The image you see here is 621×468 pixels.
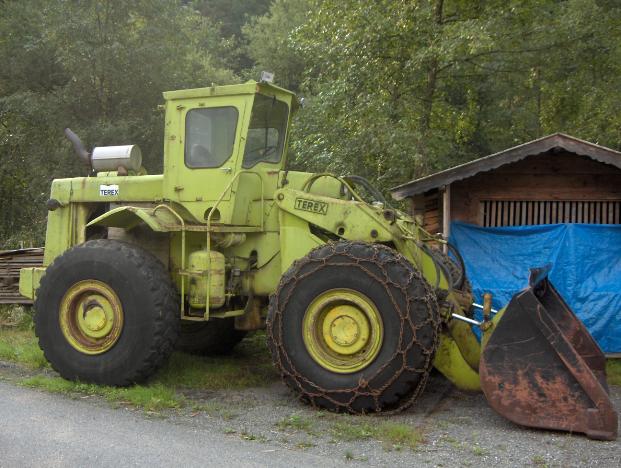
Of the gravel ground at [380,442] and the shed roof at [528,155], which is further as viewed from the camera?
the shed roof at [528,155]

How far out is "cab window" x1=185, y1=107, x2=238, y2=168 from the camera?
286 inches

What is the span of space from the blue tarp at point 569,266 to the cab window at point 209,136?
442cm

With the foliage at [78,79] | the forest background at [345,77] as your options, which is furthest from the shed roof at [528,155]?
the foliage at [78,79]

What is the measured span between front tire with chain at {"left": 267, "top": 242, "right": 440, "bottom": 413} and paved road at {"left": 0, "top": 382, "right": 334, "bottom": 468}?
1.11 meters

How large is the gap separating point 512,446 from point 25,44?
15.8 m

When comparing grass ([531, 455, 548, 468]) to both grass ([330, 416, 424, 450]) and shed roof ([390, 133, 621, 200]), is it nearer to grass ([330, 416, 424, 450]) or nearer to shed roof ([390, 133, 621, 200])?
grass ([330, 416, 424, 450])

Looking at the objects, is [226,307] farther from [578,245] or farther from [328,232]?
[578,245]

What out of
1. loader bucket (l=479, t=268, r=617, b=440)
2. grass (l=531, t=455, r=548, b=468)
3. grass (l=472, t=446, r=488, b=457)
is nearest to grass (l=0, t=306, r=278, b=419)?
grass (l=472, t=446, r=488, b=457)

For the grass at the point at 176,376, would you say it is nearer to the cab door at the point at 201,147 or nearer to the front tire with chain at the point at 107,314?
the front tire with chain at the point at 107,314

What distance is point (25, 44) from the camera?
55.9 feet

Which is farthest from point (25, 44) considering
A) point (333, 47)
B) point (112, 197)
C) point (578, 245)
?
point (578, 245)

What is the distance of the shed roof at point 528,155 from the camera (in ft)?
30.4

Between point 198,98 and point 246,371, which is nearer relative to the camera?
point 198,98

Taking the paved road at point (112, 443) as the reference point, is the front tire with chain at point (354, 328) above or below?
above
